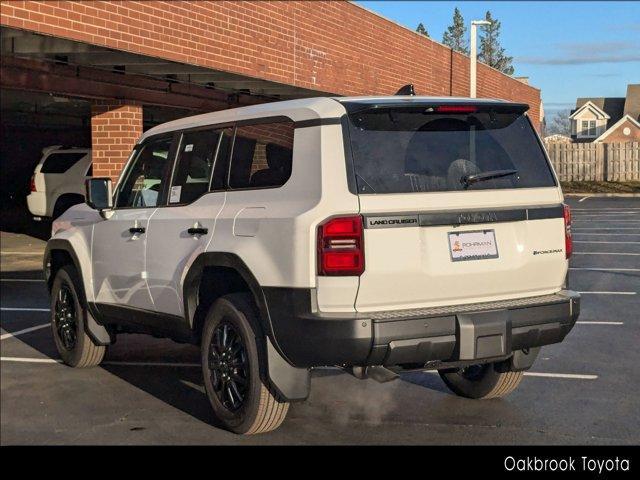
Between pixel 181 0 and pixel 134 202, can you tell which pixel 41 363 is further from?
pixel 181 0

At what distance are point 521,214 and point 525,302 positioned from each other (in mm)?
542

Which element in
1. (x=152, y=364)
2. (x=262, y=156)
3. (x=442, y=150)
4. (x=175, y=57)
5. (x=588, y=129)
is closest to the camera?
(x=442, y=150)

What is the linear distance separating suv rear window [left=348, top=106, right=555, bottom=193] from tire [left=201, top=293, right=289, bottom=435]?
3.72ft

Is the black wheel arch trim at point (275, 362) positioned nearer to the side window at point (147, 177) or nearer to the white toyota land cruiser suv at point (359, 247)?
the white toyota land cruiser suv at point (359, 247)

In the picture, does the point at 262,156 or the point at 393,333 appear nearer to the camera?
the point at 393,333

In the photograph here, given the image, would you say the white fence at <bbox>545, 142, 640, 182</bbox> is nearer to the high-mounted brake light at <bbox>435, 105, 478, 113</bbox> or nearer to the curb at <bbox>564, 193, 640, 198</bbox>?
the curb at <bbox>564, 193, 640, 198</bbox>

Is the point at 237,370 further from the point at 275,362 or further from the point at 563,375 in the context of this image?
the point at 563,375

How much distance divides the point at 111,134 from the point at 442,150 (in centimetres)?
890

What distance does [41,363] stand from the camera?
783cm

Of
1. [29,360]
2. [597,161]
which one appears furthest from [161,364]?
[597,161]

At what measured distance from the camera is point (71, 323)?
765 centimetres

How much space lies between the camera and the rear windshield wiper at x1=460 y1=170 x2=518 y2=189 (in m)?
5.33

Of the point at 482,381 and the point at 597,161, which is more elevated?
the point at 597,161

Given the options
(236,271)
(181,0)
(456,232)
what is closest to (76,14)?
(181,0)
